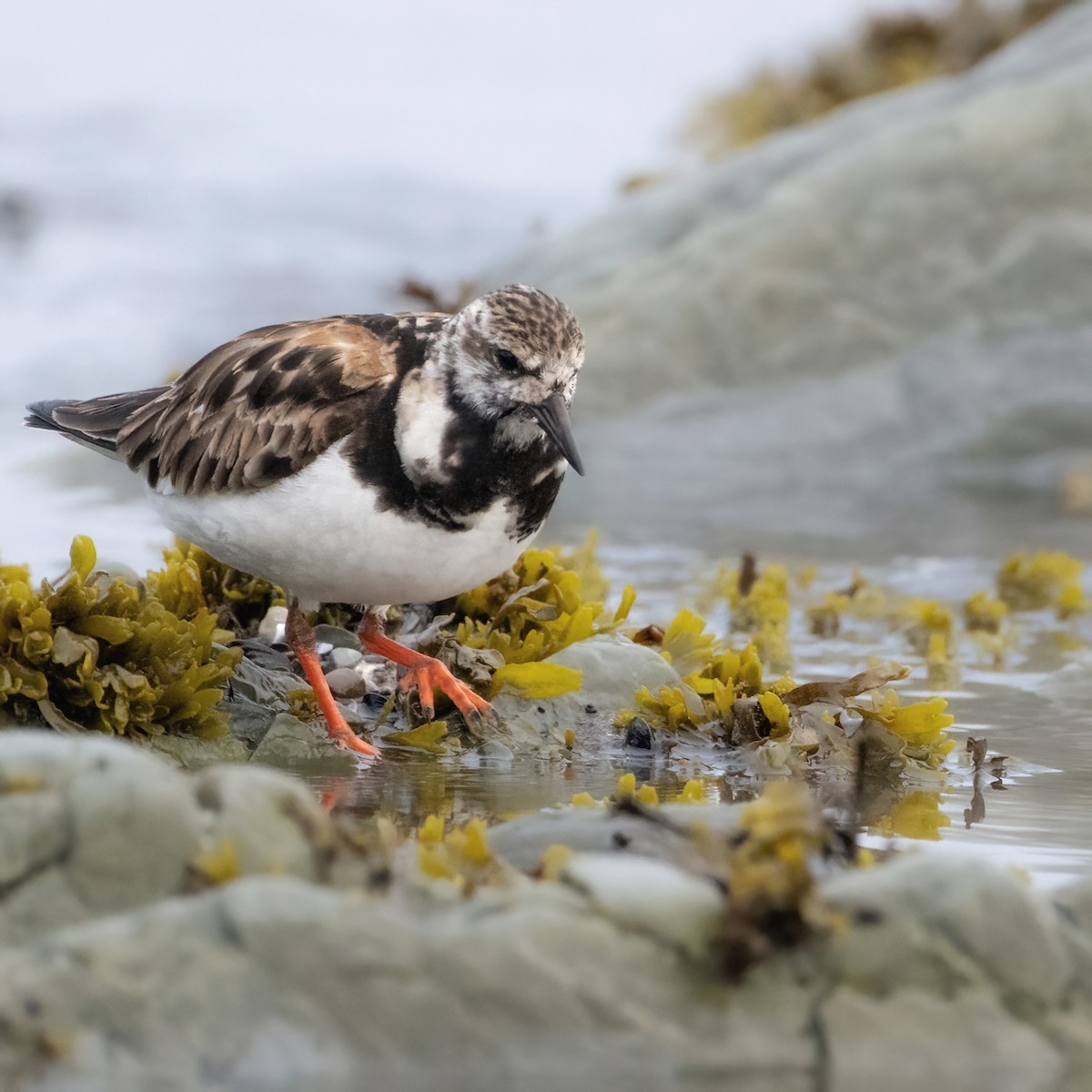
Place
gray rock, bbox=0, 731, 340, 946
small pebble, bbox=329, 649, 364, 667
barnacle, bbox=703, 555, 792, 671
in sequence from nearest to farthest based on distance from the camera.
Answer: gray rock, bbox=0, 731, 340, 946, small pebble, bbox=329, 649, 364, 667, barnacle, bbox=703, 555, 792, 671

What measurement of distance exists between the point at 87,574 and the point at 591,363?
5.80 m

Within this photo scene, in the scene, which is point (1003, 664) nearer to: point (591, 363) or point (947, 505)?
point (947, 505)

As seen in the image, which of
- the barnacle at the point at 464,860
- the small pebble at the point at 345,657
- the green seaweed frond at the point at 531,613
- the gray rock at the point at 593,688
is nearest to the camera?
the barnacle at the point at 464,860

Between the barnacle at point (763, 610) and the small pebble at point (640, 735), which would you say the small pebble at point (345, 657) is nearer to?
the small pebble at point (640, 735)

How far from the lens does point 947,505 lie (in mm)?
8594

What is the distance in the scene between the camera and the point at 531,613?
436cm

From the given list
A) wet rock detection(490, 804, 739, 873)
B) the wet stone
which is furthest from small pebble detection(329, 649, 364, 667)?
wet rock detection(490, 804, 739, 873)

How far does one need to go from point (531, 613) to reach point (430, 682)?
400mm

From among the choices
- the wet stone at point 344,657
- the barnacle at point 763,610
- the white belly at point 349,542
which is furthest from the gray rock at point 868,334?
the white belly at point 349,542

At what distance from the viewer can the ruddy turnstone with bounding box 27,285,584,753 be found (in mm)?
3631

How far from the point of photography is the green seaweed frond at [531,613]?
168 inches

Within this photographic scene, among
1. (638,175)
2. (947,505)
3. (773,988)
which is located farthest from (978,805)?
(638,175)

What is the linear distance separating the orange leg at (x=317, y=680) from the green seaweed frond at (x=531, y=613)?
42cm

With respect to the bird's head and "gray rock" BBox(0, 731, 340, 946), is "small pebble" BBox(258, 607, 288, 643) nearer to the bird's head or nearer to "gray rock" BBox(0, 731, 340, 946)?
the bird's head
